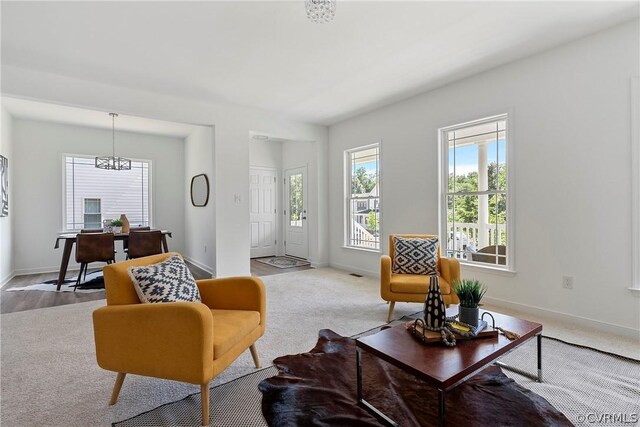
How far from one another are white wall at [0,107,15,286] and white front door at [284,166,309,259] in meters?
4.65

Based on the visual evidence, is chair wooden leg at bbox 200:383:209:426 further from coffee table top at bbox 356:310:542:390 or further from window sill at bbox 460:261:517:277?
window sill at bbox 460:261:517:277

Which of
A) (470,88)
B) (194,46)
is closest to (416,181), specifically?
(470,88)

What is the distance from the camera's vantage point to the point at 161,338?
63.4 inches

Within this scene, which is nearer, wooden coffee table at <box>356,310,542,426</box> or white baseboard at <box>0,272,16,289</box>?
wooden coffee table at <box>356,310,542,426</box>

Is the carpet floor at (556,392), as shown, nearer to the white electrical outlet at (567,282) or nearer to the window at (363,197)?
the white electrical outlet at (567,282)

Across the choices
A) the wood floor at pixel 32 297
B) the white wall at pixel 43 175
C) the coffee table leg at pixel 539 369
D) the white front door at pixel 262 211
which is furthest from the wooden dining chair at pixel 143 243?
the coffee table leg at pixel 539 369

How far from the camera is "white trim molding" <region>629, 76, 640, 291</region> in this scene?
2607 millimetres

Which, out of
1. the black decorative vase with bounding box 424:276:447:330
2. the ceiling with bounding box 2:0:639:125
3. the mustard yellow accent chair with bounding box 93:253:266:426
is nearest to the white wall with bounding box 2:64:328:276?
the ceiling with bounding box 2:0:639:125

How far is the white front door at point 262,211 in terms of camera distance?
705cm

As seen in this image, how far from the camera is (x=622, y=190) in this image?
106 inches

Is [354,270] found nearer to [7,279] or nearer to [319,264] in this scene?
[319,264]

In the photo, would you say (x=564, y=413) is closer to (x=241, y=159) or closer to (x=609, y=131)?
(x=609, y=131)

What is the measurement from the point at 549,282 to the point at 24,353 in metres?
4.58

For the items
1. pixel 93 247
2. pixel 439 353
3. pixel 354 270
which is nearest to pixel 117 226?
pixel 93 247
